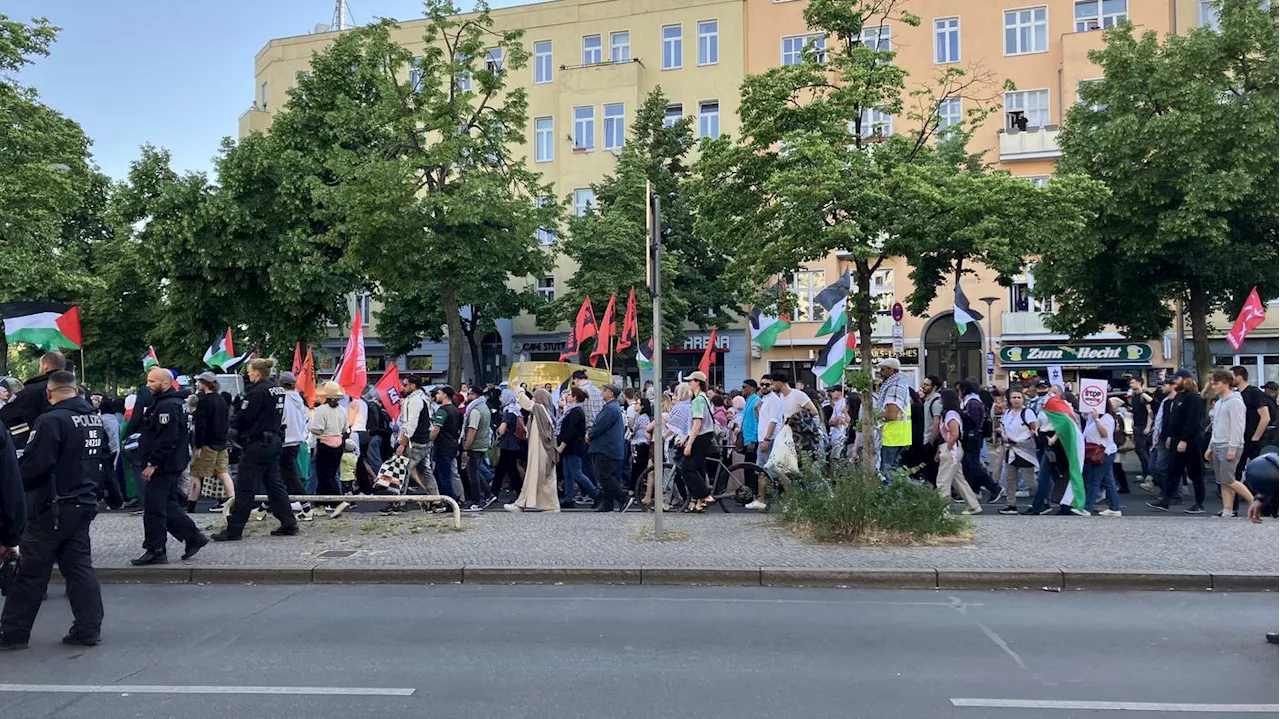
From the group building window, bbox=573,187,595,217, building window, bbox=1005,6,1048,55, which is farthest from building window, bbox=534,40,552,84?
building window, bbox=1005,6,1048,55

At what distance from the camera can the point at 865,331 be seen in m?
11.1

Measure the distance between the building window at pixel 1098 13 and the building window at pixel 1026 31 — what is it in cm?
112

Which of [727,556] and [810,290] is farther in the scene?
[810,290]

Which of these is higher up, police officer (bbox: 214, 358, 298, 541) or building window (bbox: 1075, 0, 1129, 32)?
building window (bbox: 1075, 0, 1129, 32)

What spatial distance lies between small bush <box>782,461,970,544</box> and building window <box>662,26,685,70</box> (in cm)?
3049

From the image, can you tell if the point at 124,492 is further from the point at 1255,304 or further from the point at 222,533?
the point at 1255,304

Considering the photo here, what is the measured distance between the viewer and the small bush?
8.96 m

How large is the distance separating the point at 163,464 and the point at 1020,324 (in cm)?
3063

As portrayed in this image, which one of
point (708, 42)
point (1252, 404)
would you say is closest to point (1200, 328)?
point (1252, 404)

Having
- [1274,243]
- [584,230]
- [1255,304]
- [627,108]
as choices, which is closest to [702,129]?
[627,108]

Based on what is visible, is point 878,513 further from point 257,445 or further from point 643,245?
point 643,245

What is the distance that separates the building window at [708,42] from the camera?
120ft

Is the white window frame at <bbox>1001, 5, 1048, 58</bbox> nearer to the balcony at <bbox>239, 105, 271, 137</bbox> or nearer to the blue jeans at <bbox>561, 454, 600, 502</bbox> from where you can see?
the blue jeans at <bbox>561, 454, 600, 502</bbox>

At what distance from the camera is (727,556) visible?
8.45 meters
